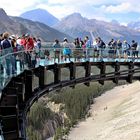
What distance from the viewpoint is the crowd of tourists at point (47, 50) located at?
26.0 metres

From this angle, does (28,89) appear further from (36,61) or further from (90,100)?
(90,100)

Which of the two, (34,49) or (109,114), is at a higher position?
(34,49)

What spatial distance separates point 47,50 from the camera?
36.1 meters

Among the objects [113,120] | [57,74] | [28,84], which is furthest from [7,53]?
[113,120]

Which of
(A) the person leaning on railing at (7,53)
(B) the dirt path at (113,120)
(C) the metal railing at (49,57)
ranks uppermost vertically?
(A) the person leaning on railing at (7,53)

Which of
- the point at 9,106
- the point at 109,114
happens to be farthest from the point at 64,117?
the point at 9,106

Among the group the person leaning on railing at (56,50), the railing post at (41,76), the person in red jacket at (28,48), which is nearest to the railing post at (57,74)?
the person leaning on railing at (56,50)

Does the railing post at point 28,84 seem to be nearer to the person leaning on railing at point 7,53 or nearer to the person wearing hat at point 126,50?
the person leaning on railing at point 7,53

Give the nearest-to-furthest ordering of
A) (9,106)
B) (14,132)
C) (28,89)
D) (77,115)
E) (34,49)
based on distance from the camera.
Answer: (14,132)
(9,106)
(28,89)
(34,49)
(77,115)

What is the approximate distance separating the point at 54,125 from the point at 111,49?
946 inches

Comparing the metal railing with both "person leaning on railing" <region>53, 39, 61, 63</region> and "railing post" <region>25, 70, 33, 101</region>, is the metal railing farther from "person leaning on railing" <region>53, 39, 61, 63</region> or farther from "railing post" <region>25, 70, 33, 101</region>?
"railing post" <region>25, 70, 33, 101</region>

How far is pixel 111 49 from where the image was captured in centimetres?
4172

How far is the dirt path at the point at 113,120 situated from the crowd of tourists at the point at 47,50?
35.2 ft

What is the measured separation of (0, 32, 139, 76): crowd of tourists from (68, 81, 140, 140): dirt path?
1074 cm
